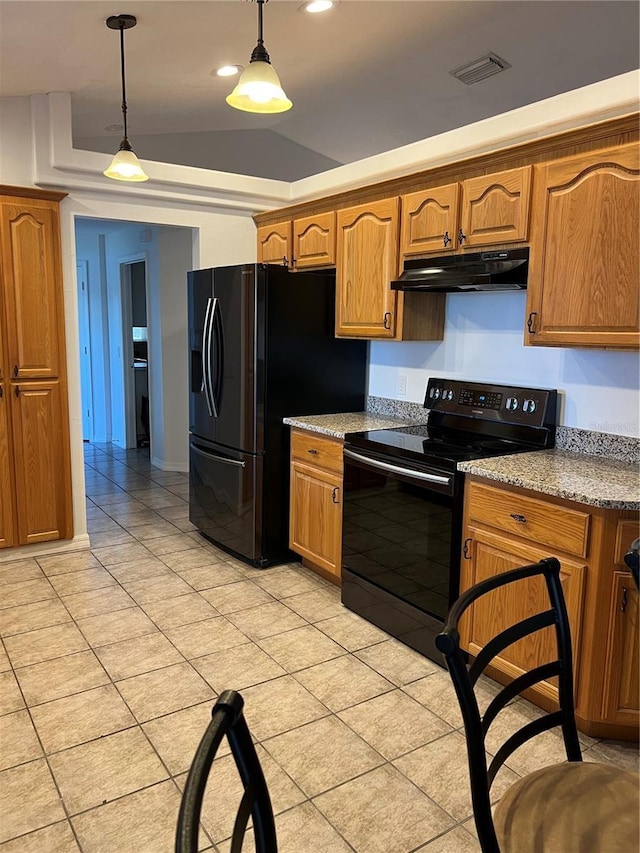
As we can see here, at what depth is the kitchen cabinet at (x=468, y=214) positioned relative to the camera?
2617 millimetres

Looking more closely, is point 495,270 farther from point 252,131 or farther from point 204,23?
point 252,131

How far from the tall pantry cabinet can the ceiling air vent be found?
8.08 ft

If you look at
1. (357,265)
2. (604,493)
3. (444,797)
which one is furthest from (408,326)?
(444,797)

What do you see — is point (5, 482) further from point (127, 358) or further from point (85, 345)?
point (85, 345)

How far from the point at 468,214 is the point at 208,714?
2325 mm

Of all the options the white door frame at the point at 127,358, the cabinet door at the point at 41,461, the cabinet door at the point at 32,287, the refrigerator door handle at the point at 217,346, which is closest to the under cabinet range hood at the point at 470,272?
the refrigerator door handle at the point at 217,346

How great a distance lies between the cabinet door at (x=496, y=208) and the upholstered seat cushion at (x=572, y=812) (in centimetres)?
198

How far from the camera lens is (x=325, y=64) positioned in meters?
3.45

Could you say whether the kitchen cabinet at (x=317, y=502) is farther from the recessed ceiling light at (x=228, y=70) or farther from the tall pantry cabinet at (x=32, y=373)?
the recessed ceiling light at (x=228, y=70)

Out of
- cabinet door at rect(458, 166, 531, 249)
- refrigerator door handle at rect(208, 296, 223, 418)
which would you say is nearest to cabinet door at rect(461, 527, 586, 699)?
cabinet door at rect(458, 166, 531, 249)

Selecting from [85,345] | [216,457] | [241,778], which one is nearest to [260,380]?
[216,457]

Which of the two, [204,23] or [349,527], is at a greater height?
[204,23]

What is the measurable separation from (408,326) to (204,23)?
1.64 m

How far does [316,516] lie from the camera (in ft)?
11.6
